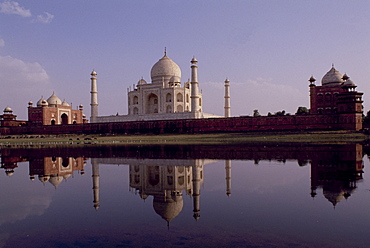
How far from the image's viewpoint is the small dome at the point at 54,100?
169 ft

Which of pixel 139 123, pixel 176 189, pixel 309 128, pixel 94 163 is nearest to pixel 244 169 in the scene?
pixel 176 189

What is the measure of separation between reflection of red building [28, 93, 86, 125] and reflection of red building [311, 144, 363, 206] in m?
45.2

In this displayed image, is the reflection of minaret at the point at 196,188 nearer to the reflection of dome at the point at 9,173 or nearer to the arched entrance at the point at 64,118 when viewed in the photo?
the reflection of dome at the point at 9,173

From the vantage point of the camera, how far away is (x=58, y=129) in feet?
139

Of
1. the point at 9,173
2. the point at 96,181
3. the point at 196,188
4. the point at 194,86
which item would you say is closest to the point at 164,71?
the point at 194,86

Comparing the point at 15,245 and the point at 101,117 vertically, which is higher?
the point at 101,117

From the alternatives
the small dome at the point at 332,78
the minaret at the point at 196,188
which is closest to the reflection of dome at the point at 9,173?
the minaret at the point at 196,188

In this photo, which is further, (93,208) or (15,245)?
(93,208)

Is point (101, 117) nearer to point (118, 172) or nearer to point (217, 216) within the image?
point (118, 172)

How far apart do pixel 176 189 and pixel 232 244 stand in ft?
11.8

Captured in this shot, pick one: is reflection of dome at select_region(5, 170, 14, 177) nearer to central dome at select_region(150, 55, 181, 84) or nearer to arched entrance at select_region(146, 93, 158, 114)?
central dome at select_region(150, 55, 181, 84)

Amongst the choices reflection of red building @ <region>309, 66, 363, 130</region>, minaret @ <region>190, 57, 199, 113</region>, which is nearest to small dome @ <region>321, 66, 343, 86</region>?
reflection of red building @ <region>309, 66, 363, 130</region>

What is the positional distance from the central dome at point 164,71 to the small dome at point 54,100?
60.3 ft

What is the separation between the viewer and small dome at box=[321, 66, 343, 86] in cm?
3442
